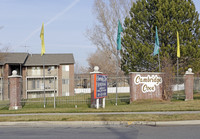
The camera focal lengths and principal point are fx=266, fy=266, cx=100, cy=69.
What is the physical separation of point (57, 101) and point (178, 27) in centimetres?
1432

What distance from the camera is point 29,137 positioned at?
8422 mm

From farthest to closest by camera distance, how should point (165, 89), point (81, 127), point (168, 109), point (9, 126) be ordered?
point (165, 89), point (168, 109), point (9, 126), point (81, 127)

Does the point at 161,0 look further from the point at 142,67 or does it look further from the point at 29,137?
Result: the point at 29,137

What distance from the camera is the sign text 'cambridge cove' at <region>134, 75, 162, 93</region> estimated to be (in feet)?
59.9

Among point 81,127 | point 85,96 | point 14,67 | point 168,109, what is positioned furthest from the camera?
point 14,67

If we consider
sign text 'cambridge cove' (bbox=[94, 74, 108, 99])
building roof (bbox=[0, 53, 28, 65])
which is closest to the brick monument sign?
sign text 'cambridge cove' (bbox=[94, 74, 108, 99])

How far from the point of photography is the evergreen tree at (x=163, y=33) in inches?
1008

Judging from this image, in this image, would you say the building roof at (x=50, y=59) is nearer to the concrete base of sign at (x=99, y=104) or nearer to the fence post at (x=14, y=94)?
the fence post at (x=14, y=94)

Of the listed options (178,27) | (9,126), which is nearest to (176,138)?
(9,126)

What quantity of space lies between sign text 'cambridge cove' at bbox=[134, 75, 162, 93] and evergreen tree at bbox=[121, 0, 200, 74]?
6721mm

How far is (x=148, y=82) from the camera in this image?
18578 mm

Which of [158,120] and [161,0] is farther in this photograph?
[161,0]

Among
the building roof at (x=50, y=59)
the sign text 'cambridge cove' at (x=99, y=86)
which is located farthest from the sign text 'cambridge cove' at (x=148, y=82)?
the building roof at (x=50, y=59)

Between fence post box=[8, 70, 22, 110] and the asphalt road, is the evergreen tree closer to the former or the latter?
fence post box=[8, 70, 22, 110]
